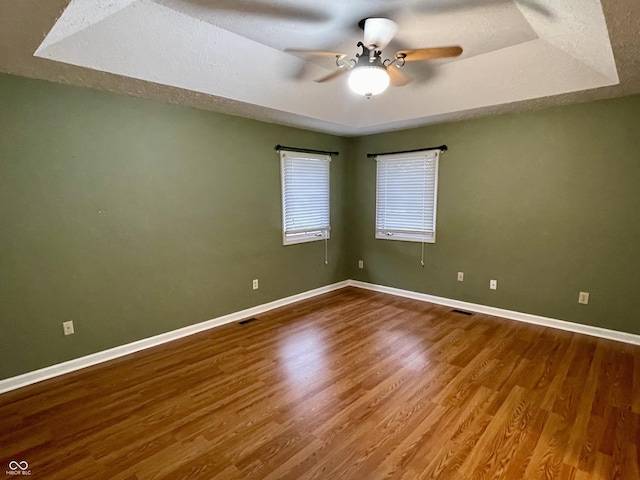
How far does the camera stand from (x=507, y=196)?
385 centimetres

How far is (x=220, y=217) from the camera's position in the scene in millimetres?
3744

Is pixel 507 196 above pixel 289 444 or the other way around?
above

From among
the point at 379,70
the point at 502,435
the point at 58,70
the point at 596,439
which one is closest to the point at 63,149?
the point at 58,70

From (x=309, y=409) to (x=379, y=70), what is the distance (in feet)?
7.81

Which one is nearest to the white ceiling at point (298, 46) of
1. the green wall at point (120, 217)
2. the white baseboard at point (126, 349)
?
the green wall at point (120, 217)

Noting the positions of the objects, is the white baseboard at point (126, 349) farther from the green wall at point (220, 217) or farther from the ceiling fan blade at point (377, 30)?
the ceiling fan blade at point (377, 30)

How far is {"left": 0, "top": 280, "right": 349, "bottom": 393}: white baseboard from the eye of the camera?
2.60m

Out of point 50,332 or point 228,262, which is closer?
point 50,332

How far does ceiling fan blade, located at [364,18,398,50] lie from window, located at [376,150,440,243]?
2212mm

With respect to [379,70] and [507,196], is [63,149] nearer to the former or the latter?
[379,70]

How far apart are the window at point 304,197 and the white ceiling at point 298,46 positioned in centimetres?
100

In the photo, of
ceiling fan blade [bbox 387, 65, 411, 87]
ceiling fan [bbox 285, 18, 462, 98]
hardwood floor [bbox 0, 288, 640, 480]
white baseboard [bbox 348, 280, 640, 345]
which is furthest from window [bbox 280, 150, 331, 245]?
ceiling fan [bbox 285, 18, 462, 98]

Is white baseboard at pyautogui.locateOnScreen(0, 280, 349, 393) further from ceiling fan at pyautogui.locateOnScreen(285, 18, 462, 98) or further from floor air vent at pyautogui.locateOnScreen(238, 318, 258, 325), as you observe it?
ceiling fan at pyautogui.locateOnScreen(285, 18, 462, 98)

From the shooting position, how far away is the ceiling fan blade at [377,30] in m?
2.34
